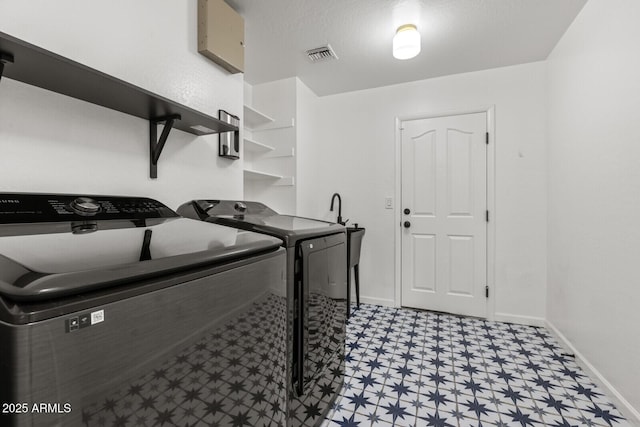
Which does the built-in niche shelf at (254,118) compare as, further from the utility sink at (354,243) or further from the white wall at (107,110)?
the utility sink at (354,243)

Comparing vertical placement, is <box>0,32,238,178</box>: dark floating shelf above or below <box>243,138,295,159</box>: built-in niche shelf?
below

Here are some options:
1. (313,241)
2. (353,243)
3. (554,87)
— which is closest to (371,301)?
(353,243)

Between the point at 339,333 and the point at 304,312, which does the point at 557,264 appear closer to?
the point at 339,333

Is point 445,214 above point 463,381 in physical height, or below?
above

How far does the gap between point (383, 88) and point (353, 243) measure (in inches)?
68.4

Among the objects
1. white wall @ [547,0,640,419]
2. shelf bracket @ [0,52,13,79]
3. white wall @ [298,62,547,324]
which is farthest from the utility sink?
shelf bracket @ [0,52,13,79]

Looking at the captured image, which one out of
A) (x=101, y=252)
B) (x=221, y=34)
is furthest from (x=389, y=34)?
(x=101, y=252)

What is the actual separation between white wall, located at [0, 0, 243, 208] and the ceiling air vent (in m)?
0.99

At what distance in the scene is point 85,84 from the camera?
41.8 inches

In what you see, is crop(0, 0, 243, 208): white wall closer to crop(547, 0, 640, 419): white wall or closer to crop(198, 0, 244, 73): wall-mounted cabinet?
crop(198, 0, 244, 73): wall-mounted cabinet

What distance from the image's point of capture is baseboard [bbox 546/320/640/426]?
1.50m

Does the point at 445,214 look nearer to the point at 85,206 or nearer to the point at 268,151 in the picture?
the point at 268,151

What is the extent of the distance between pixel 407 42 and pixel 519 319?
2619 mm

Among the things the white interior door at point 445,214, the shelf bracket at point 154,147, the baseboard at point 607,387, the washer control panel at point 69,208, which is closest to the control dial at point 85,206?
the washer control panel at point 69,208
